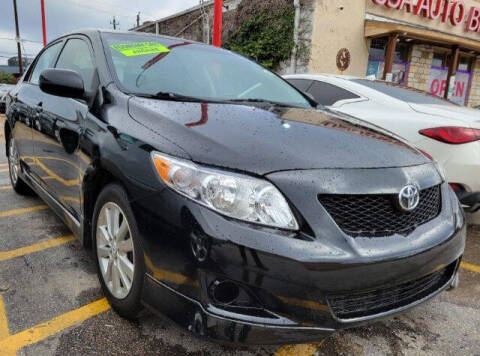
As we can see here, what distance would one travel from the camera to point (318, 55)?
33.3ft

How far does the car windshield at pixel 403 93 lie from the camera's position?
3576mm

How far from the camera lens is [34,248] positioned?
268 centimetres

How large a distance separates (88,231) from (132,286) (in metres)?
0.61

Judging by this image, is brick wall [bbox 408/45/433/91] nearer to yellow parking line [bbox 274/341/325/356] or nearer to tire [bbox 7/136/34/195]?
tire [bbox 7/136/34/195]

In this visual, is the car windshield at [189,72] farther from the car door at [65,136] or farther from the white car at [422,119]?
the white car at [422,119]

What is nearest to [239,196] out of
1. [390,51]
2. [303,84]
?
[303,84]

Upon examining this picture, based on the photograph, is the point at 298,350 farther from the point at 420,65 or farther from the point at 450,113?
the point at 420,65

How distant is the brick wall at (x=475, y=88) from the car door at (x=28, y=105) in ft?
52.9

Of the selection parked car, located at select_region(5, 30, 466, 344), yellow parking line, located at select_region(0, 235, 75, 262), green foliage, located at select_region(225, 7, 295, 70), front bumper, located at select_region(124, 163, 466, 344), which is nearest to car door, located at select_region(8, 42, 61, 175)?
yellow parking line, located at select_region(0, 235, 75, 262)

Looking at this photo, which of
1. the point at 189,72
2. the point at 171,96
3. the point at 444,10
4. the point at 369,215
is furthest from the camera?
the point at 444,10

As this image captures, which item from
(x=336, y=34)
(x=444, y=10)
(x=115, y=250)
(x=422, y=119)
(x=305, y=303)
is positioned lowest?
(x=115, y=250)

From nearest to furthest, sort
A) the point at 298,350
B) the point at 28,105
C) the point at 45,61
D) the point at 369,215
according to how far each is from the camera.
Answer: the point at 369,215 < the point at 298,350 < the point at 28,105 < the point at 45,61

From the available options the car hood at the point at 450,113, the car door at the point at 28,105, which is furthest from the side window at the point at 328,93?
the car door at the point at 28,105

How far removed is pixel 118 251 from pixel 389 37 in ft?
37.0
